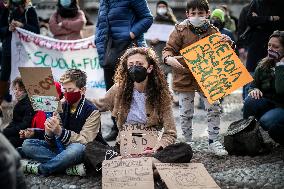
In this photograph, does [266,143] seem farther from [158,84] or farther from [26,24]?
[26,24]

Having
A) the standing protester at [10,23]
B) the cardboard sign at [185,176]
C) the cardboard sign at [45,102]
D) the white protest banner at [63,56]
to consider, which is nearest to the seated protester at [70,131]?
the cardboard sign at [45,102]

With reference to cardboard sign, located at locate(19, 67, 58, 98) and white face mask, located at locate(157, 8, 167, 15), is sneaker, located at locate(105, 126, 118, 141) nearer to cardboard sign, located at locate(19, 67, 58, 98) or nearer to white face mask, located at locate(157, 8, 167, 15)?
cardboard sign, located at locate(19, 67, 58, 98)

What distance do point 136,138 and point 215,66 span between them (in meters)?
1.05

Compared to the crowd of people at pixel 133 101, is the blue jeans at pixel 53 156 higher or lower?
lower

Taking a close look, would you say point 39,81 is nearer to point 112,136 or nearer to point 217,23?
point 112,136

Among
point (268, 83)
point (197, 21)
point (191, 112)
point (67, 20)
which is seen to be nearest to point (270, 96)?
point (268, 83)

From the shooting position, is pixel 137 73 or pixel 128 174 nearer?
pixel 128 174

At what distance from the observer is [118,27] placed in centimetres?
566

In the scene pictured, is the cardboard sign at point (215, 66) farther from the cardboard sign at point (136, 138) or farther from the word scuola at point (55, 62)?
the word scuola at point (55, 62)

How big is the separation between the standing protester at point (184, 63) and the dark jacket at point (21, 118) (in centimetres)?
138

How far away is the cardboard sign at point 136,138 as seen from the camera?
14.6 ft

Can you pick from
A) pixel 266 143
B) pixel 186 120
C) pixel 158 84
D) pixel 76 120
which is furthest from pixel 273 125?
pixel 76 120

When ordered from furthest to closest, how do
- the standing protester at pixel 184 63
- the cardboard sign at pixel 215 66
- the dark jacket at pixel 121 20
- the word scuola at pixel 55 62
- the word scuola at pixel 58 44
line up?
the word scuola at pixel 55 62 → the word scuola at pixel 58 44 → the dark jacket at pixel 121 20 → the standing protester at pixel 184 63 → the cardboard sign at pixel 215 66

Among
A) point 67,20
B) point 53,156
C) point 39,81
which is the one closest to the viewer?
point 39,81
